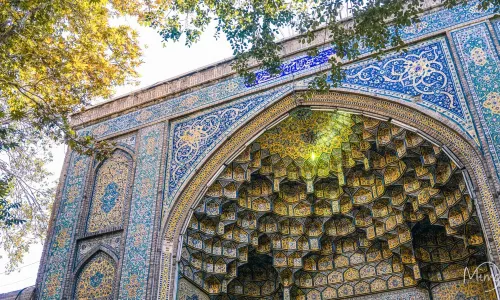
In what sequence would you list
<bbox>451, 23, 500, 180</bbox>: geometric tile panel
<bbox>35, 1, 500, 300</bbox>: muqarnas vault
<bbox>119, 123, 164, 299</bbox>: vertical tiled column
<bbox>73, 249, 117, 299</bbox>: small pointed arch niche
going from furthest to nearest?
<bbox>73, 249, 117, 299</bbox>: small pointed arch niche < <bbox>119, 123, 164, 299</bbox>: vertical tiled column < <bbox>35, 1, 500, 300</bbox>: muqarnas vault < <bbox>451, 23, 500, 180</bbox>: geometric tile panel

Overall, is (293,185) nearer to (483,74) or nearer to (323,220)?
(323,220)

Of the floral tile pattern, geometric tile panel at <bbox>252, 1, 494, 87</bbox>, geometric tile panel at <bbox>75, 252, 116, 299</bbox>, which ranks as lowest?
geometric tile panel at <bbox>75, 252, 116, 299</bbox>

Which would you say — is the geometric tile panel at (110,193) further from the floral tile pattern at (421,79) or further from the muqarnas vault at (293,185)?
the floral tile pattern at (421,79)

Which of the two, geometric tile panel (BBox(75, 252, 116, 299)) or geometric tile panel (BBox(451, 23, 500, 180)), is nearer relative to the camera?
geometric tile panel (BBox(451, 23, 500, 180))

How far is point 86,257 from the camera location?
681 centimetres

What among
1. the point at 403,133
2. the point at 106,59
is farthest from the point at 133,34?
the point at 403,133

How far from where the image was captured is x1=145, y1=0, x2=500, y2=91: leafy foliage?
4047 mm

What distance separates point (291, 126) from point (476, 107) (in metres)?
2.59

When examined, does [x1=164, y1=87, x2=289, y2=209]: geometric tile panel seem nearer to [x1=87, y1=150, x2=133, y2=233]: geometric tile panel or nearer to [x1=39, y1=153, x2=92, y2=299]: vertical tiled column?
[x1=87, y1=150, x2=133, y2=233]: geometric tile panel

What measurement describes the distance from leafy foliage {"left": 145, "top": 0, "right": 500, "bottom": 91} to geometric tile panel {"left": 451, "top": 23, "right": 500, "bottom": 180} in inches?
25.2

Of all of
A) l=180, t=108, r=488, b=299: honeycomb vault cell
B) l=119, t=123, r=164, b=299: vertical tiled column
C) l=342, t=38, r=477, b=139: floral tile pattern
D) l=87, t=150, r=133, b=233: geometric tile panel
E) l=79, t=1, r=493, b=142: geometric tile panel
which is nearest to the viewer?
l=342, t=38, r=477, b=139: floral tile pattern

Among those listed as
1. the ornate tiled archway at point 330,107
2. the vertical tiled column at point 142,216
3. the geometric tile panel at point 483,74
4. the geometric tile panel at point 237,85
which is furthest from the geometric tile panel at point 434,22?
the vertical tiled column at point 142,216

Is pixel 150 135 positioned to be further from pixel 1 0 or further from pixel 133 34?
pixel 1 0

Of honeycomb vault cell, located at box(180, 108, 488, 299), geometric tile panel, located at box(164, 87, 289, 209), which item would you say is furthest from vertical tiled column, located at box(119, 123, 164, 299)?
honeycomb vault cell, located at box(180, 108, 488, 299)
